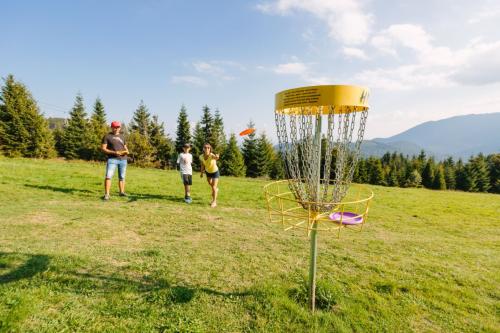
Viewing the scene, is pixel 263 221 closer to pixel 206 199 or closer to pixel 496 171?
pixel 206 199

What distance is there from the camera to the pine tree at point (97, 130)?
46.4 metres

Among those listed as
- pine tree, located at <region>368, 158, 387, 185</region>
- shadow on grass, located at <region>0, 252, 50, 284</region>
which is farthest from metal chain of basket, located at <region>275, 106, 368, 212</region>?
pine tree, located at <region>368, 158, 387, 185</region>

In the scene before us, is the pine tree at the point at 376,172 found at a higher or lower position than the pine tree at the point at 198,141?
lower

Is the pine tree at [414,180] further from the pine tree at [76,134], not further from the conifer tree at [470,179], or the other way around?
the pine tree at [76,134]

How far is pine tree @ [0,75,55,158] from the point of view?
34125mm

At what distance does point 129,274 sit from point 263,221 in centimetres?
482

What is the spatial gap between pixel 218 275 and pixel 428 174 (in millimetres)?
80171

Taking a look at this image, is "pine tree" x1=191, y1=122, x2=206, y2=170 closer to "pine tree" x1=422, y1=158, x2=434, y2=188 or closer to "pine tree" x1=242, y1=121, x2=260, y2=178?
"pine tree" x1=242, y1=121, x2=260, y2=178

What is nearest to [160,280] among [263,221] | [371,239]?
[263,221]

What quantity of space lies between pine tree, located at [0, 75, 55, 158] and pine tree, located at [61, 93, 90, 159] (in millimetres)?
10505

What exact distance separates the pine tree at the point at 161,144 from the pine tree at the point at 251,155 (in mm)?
14262

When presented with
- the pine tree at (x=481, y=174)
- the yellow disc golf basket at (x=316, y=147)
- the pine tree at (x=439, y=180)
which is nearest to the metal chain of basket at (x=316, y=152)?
the yellow disc golf basket at (x=316, y=147)

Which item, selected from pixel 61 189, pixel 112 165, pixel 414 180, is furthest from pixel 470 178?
pixel 61 189

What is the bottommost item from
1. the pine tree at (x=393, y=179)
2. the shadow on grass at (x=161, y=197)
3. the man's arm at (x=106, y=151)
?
the pine tree at (x=393, y=179)
